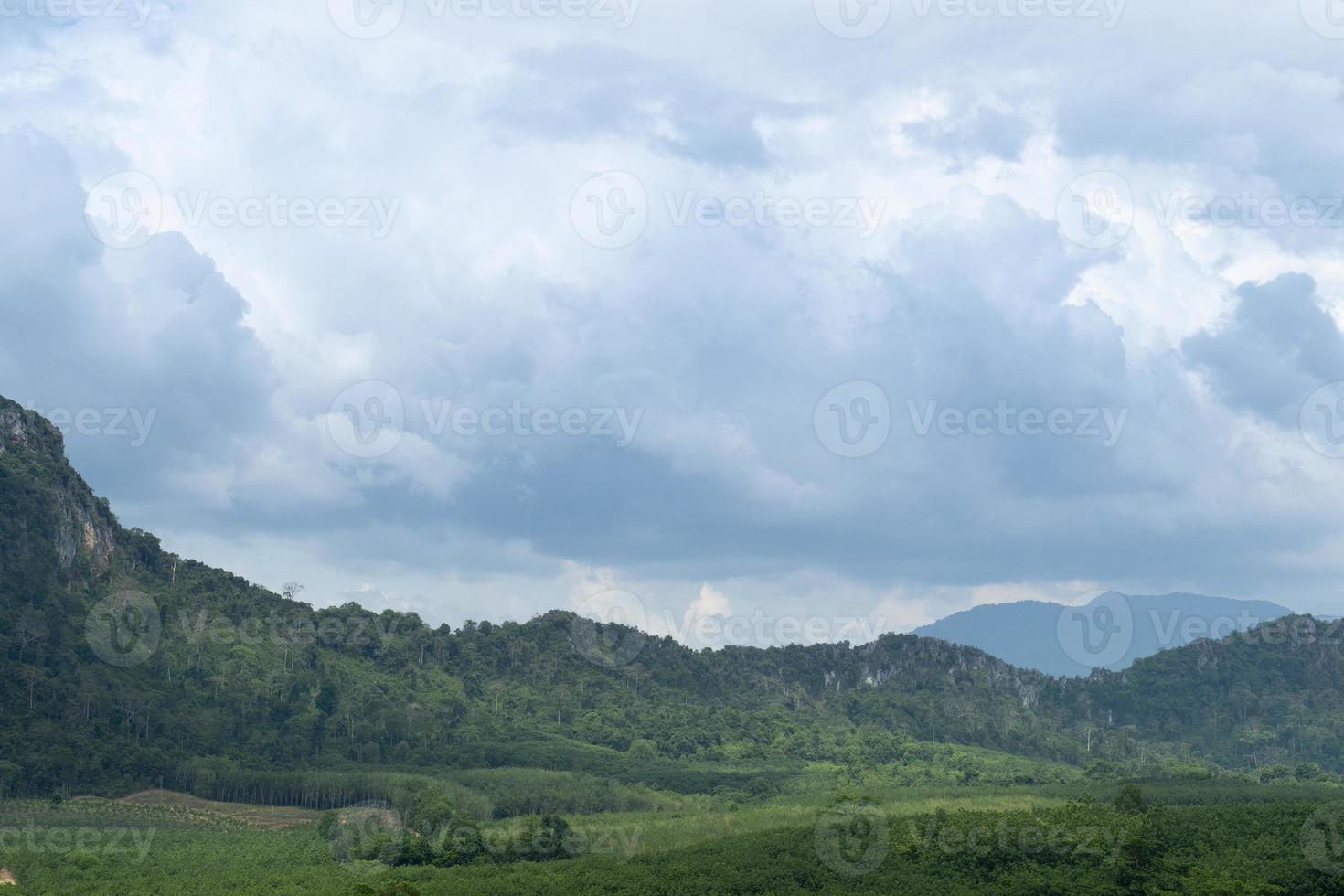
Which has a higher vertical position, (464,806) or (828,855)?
(464,806)

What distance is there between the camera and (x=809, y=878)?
89875 mm

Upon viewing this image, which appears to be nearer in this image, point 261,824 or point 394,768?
point 261,824

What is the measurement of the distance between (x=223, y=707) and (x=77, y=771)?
110 ft

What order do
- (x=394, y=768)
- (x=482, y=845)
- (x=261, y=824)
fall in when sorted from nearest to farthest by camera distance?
(x=482, y=845) < (x=261, y=824) < (x=394, y=768)

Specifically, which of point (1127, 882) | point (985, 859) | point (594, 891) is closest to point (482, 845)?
point (594, 891)

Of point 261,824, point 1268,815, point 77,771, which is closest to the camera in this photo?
point 1268,815

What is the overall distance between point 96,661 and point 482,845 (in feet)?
330

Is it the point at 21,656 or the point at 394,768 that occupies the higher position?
the point at 21,656

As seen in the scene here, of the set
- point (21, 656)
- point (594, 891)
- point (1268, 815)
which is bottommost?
point (594, 891)

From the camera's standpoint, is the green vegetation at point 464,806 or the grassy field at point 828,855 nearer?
the grassy field at point 828,855

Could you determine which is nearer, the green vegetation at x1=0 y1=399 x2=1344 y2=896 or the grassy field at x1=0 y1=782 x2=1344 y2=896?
the grassy field at x1=0 y1=782 x2=1344 y2=896

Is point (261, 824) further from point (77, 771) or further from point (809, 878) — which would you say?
point (809, 878)

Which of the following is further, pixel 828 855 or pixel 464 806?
pixel 464 806

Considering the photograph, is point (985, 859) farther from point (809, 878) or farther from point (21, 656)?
point (21, 656)
